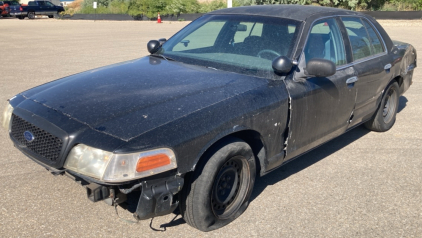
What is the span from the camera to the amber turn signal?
282 centimetres

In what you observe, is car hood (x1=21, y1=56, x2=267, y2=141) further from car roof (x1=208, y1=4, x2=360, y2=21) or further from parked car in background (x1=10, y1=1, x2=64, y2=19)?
parked car in background (x1=10, y1=1, x2=64, y2=19)

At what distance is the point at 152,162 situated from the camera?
2857 mm

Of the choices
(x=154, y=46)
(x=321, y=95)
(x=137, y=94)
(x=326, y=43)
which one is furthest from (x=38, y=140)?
(x=326, y=43)

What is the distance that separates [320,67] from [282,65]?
1.13ft

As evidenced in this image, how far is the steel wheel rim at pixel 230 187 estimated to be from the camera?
3443mm

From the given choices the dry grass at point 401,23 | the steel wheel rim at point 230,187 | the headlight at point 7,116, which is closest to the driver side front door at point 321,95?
the steel wheel rim at point 230,187

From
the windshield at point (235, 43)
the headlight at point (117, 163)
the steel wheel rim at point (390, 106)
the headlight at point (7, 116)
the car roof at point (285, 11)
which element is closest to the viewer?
the headlight at point (117, 163)

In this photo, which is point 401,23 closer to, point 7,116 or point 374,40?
point 374,40

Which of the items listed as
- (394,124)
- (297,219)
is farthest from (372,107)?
(297,219)

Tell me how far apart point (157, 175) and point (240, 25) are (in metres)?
2.29

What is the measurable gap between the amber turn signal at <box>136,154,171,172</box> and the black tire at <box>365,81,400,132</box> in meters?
3.77

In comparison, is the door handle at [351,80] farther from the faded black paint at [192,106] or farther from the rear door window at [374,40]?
the rear door window at [374,40]

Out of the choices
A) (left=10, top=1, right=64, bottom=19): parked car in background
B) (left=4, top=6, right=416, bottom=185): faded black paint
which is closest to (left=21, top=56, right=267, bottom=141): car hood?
(left=4, top=6, right=416, bottom=185): faded black paint

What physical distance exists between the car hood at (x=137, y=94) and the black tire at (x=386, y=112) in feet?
8.66
